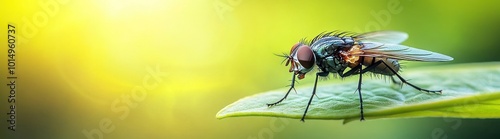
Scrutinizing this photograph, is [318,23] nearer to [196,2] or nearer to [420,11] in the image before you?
[420,11]

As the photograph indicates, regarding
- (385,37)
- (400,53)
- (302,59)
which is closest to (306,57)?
(302,59)

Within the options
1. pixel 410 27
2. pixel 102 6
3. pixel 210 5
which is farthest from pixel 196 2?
pixel 410 27

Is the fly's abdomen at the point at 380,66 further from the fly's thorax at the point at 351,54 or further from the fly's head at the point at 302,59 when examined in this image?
the fly's head at the point at 302,59

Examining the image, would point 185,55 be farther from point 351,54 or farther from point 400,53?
point 400,53

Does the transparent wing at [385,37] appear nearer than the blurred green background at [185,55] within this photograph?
Yes

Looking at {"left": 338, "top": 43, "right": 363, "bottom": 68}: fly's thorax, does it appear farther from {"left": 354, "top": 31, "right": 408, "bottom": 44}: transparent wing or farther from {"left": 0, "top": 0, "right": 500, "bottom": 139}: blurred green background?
{"left": 0, "top": 0, "right": 500, "bottom": 139}: blurred green background

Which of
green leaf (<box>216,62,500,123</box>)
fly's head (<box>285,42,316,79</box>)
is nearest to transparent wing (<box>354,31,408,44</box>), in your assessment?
fly's head (<box>285,42,316,79</box>)

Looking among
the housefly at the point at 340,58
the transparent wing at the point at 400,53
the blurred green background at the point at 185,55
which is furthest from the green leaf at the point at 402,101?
the blurred green background at the point at 185,55
